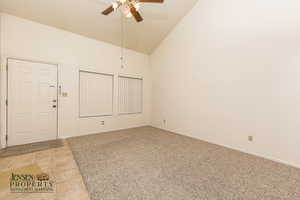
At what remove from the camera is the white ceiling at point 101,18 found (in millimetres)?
2986

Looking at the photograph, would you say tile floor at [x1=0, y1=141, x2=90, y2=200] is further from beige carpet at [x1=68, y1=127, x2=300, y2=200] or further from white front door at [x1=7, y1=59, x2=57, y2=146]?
A: white front door at [x1=7, y1=59, x2=57, y2=146]

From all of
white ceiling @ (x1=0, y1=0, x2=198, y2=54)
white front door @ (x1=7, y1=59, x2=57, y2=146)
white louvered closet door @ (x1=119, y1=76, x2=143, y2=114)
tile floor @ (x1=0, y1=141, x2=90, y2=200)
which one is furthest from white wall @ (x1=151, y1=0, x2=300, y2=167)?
white front door @ (x1=7, y1=59, x2=57, y2=146)

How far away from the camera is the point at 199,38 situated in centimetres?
378

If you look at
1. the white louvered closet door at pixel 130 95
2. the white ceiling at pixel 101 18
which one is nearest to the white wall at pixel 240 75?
the white ceiling at pixel 101 18

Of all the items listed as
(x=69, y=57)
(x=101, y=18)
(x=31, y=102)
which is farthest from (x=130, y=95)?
(x=31, y=102)

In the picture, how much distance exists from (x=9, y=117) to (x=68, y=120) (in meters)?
1.18

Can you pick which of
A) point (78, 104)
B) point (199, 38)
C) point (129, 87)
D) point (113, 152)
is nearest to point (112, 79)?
point (129, 87)

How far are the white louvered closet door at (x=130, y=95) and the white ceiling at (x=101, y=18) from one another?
1263 millimetres

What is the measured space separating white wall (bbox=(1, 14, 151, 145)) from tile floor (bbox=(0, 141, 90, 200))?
104 centimetres

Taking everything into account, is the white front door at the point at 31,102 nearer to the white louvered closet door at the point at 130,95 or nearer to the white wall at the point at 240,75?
the white louvered closet door at the point at 130,95

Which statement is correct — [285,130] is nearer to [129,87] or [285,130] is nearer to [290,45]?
[290,45]

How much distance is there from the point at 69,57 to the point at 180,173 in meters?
3.98

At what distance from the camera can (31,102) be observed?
10.8 ft

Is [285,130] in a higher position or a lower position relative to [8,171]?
higher
